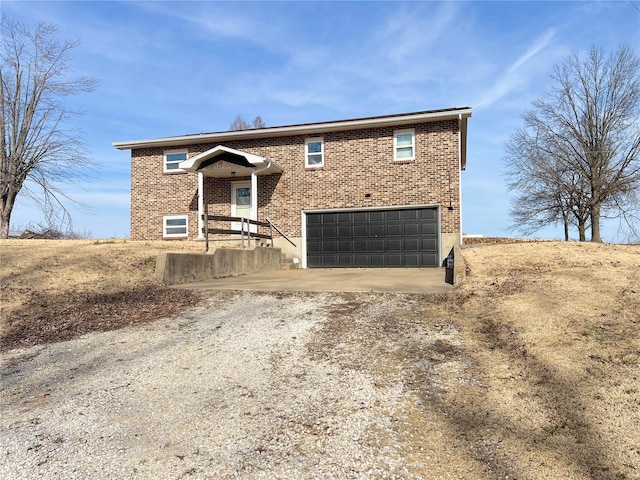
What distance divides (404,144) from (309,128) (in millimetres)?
3759

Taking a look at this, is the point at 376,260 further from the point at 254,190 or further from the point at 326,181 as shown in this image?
the point at 254,190

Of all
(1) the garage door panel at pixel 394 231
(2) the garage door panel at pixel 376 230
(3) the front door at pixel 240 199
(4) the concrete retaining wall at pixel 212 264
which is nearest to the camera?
(4) the concrete retaining wall at pixel 212 264

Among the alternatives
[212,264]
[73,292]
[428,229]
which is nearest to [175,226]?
[212,264]

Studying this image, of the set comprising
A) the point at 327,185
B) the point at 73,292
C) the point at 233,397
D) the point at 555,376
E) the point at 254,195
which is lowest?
the point at 233,397

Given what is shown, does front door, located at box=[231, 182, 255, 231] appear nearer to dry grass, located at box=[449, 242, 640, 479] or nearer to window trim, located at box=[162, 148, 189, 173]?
window trim, located at box=[162, 148, 189, 173]

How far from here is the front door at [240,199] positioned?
18.0m

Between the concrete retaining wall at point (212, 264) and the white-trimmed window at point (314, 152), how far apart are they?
13.1 ft

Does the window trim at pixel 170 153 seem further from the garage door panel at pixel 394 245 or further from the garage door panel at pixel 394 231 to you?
the garage door panel at pixel 394 245

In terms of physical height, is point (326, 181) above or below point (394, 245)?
above

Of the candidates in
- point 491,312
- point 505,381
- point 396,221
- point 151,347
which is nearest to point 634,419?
point 505,381

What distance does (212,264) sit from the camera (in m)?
11.7

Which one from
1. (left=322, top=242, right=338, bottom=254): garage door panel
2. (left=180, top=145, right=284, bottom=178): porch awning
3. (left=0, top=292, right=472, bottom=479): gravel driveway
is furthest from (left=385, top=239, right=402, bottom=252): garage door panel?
(left=0, top=292, right=472, bottom=479): gravel driveway

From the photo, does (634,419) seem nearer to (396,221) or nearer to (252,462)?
(252,462)

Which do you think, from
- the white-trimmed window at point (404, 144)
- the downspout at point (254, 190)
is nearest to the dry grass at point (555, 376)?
the white-trimmed window at point (404, 144)
